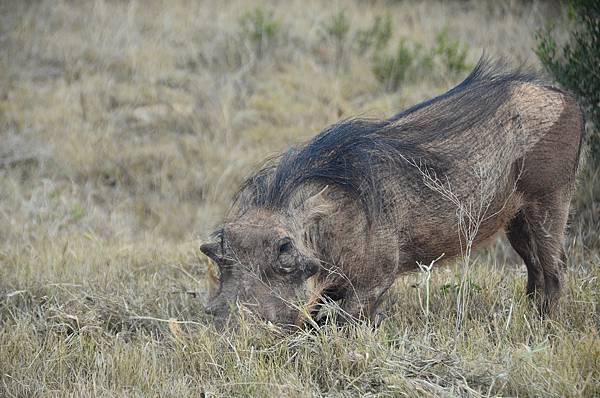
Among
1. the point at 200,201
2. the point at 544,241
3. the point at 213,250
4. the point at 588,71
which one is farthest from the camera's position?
the point at 200,201

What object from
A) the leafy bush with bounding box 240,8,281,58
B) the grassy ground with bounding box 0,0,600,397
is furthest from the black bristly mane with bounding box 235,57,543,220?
the leafy bush with bounding box 240,8,281,58

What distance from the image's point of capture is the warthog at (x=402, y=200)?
396 cm

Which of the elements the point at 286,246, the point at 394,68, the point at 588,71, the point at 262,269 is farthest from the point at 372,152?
the point at 394,68

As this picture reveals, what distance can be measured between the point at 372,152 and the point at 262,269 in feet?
2.90

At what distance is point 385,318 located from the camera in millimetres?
4449

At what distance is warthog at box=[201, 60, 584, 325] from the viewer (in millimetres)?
3959

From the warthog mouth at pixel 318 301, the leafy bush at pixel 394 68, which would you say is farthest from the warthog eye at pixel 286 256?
the leafy bush at pixel 394 68

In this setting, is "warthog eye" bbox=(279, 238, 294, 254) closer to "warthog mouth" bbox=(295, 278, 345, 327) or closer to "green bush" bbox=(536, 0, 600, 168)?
"warthog mouth" bbox=(295, 278, 345, 327)

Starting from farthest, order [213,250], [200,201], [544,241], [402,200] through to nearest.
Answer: [200,201]
[544,241]
[402,200]
[213,250]

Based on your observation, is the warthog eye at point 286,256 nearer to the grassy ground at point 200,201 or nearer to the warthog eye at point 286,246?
the warthog eye at point 286,246

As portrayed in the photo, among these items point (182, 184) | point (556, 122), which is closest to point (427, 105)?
point (556, 122)

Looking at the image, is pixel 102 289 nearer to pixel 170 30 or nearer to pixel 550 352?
pixel 550 352

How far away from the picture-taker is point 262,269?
3904mm

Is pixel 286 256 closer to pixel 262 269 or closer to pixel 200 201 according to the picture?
pixel 262 269
